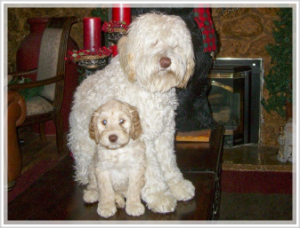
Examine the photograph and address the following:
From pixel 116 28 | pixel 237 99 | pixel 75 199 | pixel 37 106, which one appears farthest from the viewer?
pixel 237 99

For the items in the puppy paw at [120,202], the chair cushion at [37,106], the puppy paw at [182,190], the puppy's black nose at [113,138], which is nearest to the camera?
the puppy's black nose at [113,138]

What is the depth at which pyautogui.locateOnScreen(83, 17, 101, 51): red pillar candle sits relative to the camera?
73.6 inches

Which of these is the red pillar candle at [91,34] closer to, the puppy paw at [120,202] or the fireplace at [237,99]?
the puppy paw at [120,202]

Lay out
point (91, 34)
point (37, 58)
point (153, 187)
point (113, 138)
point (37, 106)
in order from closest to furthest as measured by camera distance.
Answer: point (113, 138), point (153, 187), point (91, 34), point (37, 106), point (37, 58)

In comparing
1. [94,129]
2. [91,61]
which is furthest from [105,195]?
[91,61]

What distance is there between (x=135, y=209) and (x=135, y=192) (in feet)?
0.21

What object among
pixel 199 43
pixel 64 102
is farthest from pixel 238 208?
pixel 64 102

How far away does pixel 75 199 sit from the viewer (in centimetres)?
159

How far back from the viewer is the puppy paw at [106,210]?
54.6 inches

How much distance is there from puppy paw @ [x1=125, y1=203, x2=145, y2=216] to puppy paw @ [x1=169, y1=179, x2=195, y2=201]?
24 centimetres

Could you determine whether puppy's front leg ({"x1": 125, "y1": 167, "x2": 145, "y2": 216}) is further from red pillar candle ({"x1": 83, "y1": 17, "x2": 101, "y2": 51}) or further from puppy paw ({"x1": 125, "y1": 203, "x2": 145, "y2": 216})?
red pillar candle ({"x1": 83, "y1": 17, "x2": 101, "y2": 51})

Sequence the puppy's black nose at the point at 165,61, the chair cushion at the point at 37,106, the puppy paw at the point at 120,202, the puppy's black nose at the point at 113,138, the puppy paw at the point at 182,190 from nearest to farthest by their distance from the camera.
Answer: the puppy's black nose at the point at 113,138, the puppy's black nose at the point at 165,61, the puppy paw at the point at 120,202, the puppy paw at the point at 182,190, the chair cushion at the point at 37,106

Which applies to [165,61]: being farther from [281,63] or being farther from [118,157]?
[281,63]

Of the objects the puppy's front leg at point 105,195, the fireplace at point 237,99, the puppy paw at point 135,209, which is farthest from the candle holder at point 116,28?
the fireplace at point 237,99
